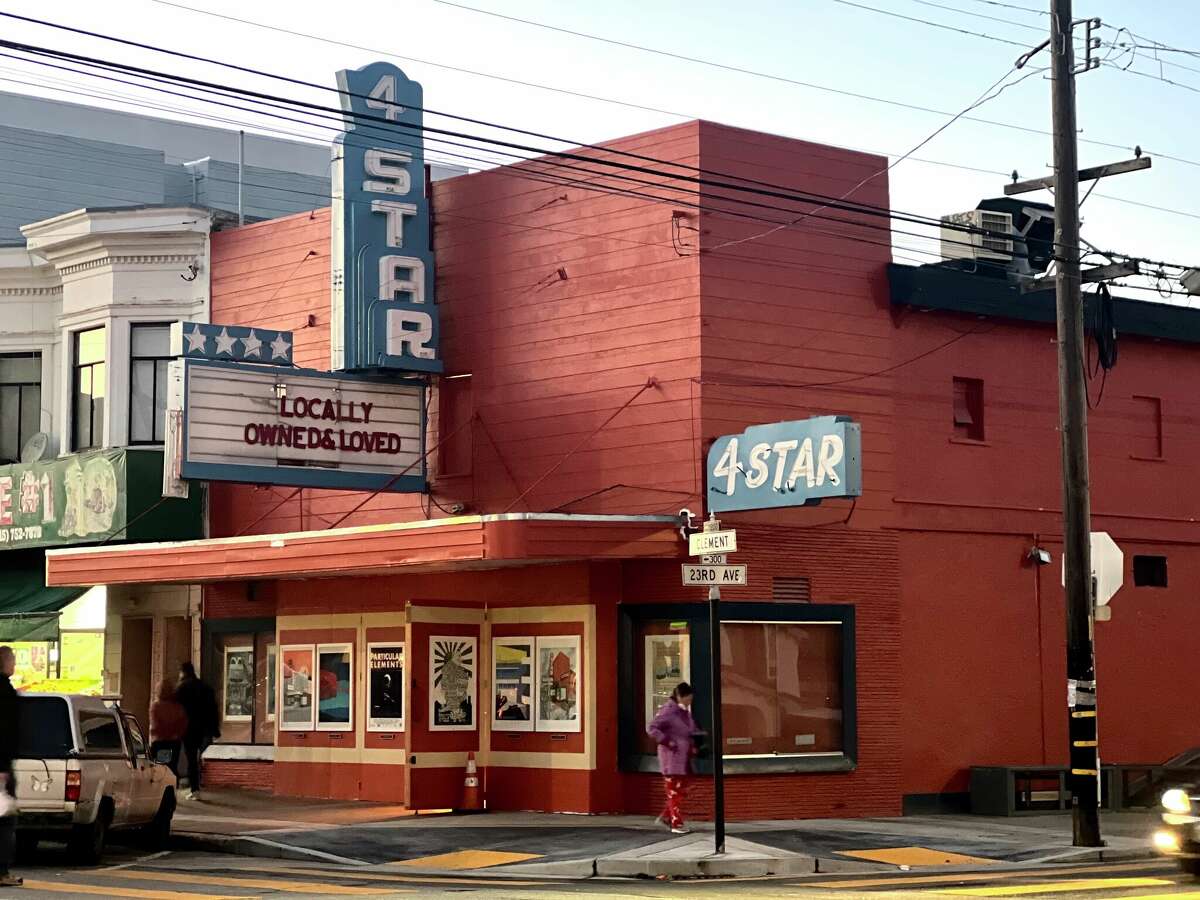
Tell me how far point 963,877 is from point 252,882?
6815 mm

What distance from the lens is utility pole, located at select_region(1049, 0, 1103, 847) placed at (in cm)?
2014

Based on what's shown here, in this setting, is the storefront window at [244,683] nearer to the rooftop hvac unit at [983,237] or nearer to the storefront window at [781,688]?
the storefront window at [781,688]

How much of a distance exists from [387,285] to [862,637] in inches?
310

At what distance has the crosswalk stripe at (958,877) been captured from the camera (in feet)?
55.2

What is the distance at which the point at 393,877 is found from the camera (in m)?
17.5

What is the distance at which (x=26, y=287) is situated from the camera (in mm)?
29844

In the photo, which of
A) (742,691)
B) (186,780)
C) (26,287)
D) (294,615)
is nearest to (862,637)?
(742,691)

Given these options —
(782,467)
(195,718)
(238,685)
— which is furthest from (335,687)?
(782,467)

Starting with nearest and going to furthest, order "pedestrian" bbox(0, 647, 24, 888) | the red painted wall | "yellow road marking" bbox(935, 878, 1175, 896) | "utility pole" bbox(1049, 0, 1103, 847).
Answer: "pedestrian" bbox(0, 647, 24, 888) < "yellow road marking" bbox(935, 878, 1175, 896) < "utility pole" bbox(1049, 0, 1103, 847) < the red painted wall

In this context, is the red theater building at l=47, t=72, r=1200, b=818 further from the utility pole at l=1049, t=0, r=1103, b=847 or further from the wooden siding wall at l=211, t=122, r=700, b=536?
the utility pole at l=1049, t=0, r=1103, b=847

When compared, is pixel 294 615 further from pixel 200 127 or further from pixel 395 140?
pixel 200 127

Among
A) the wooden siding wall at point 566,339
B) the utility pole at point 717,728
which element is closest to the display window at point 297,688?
the wooden siding wall at point 566,339

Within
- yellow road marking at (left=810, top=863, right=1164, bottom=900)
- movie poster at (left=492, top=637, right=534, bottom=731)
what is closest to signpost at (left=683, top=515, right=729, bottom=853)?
yellow road marking at (left=810, top=863, right=1164, bottom=900)

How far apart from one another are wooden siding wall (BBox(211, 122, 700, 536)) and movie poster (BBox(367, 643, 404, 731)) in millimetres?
2134
